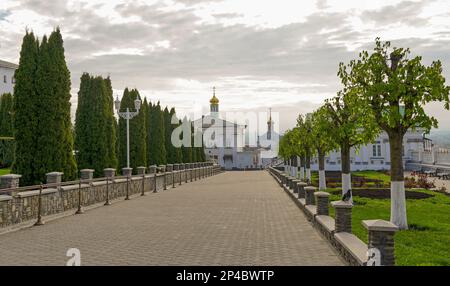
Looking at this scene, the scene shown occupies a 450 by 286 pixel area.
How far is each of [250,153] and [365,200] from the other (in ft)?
226

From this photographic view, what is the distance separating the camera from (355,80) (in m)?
15.0

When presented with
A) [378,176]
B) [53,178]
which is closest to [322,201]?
[53,178]

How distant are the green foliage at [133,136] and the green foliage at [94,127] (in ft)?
21.0

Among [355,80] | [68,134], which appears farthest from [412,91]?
[68,134]

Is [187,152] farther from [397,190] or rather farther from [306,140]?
[397,190]

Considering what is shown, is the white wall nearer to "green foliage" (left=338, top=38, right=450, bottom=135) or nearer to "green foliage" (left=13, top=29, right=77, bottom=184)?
"green foliage" (left=13, top=29, right=77, bottom=184)

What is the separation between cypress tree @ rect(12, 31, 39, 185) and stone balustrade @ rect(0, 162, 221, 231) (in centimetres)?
140

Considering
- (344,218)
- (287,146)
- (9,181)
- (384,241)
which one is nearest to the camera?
(384,241)

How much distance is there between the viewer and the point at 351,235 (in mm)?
9523

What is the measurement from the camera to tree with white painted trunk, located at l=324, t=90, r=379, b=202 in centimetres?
1458

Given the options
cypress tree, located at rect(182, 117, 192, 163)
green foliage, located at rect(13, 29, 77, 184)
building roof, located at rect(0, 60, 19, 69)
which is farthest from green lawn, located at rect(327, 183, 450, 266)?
building roof, located at rect(0, 60, 19, 69)

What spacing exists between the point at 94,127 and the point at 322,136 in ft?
39.9

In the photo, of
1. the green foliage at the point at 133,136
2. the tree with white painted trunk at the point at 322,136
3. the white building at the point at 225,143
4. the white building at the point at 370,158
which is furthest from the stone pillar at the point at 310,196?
the white building at the point at 225,143
